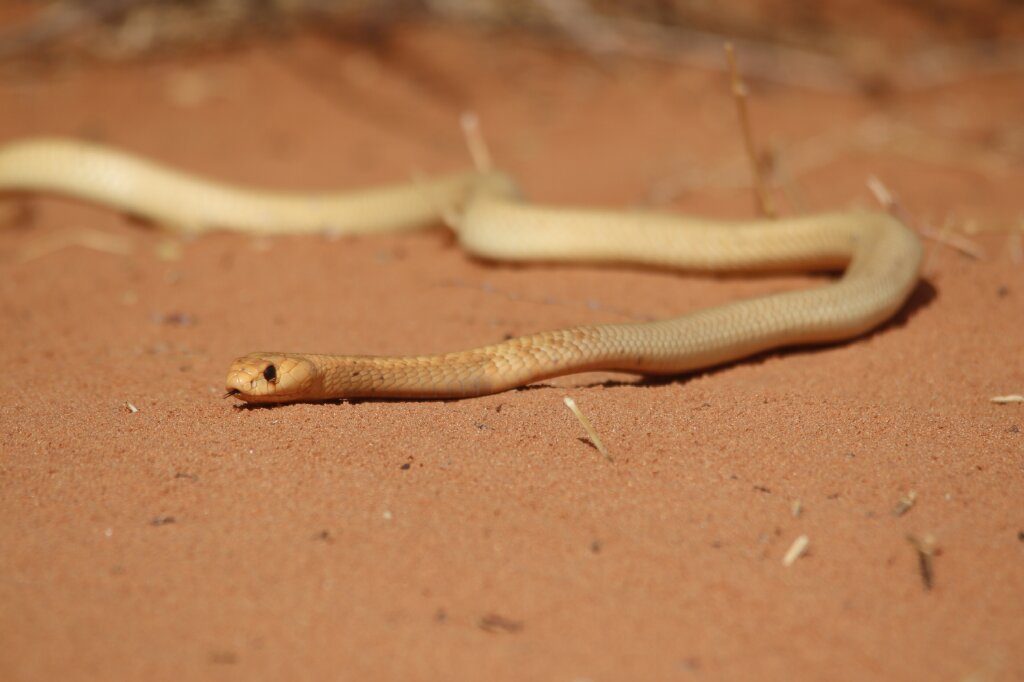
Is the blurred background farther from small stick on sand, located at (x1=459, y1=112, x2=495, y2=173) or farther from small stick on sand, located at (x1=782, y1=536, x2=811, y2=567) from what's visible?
small stick on sand, located at (x1=782, y1=536, x2=811, y2=567)

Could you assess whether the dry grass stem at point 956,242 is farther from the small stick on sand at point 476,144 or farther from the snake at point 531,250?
the small stick on sand at point 476,144

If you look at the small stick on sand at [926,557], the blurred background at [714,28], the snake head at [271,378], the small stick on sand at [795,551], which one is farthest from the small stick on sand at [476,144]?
the small stick on sand at [926,557]

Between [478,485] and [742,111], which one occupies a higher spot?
[742,111]

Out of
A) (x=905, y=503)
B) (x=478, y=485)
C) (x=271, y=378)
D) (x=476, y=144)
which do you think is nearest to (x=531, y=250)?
(x=476, y=144)

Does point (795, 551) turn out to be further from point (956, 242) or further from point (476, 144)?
point (476, 144)

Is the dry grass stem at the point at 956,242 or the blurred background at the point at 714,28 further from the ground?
the dry grass stem at the point at 956,242

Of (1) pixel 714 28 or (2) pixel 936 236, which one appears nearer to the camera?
(2) pixel 936 236

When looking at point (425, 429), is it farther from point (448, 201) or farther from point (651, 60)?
point (651, 60)
